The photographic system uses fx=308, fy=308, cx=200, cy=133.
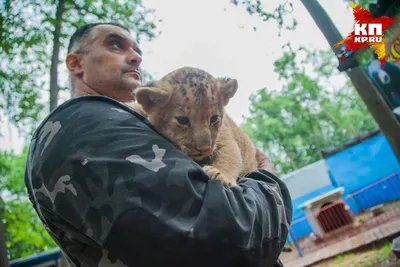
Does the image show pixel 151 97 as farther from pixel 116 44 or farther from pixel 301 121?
pixel 301 121

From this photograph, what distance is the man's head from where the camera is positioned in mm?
2713

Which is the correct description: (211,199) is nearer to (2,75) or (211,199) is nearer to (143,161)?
(143,161)

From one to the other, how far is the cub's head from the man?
694 mm

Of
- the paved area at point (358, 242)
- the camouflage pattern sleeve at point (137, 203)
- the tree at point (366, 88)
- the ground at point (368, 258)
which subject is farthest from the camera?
the paved area at point (358, 242)

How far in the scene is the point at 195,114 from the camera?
2508 mm

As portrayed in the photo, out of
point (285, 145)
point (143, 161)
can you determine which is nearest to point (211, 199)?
point (143, 161)

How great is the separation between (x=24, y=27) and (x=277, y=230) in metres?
8.51

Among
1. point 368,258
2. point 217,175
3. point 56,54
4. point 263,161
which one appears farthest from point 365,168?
point 217,175

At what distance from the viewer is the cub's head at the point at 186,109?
245 cm

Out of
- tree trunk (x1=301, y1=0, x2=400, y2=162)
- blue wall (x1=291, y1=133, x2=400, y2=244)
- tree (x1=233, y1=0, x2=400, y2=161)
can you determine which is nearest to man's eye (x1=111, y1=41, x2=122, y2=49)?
tree (x1=233, y1=0, x2=400, y2=161)

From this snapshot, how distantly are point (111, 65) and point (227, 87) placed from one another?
1057 millimetres

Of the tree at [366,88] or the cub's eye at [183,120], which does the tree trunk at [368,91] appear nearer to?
the tree at [366,88]

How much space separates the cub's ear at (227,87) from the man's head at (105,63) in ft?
2.52

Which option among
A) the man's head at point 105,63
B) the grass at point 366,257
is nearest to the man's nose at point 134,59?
the man's head at point 105,63
